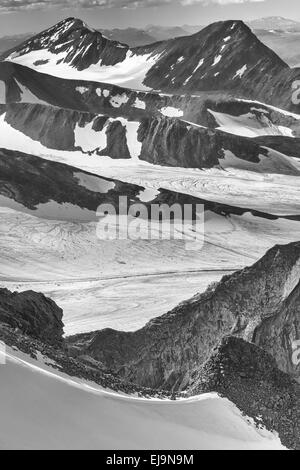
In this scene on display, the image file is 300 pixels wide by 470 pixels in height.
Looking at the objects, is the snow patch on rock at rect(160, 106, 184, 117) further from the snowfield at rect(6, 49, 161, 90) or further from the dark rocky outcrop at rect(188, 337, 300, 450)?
the dark rocky outcrop at rect(188, 337, 300, 450)

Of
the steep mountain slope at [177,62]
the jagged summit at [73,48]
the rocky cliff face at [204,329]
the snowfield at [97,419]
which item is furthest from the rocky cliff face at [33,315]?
the jagged summit at [73,48]

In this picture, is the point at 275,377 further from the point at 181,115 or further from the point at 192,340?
the point at 181,115

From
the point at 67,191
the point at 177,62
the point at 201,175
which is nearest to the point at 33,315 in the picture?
the point at 67,191

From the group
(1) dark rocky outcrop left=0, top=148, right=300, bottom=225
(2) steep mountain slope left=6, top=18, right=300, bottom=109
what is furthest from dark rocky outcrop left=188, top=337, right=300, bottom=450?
(2) steep mountain slope left=6, top=18, right=300, bottom=109

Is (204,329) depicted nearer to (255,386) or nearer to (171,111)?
(255,386)
